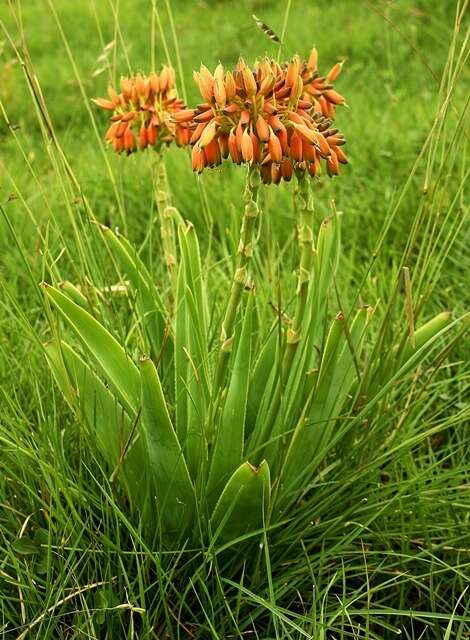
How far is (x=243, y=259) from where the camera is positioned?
137 cm

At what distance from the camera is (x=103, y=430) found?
5.39ft

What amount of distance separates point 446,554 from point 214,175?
2116 mm

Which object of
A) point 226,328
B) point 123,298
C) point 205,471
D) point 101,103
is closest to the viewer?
point 226,328

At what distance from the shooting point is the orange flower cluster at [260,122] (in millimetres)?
1247

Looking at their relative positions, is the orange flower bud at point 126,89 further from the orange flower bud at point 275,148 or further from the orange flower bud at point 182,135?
the orange flower bud at point 275,148

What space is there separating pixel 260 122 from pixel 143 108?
2.05ft

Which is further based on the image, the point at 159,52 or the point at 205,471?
the point at 159,52

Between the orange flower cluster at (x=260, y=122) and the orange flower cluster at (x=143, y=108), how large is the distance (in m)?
0.48

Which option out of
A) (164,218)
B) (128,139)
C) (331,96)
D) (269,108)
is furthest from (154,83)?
(269,108)

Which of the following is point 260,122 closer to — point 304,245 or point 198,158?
point 198,158

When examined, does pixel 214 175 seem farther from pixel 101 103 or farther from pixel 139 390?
pixel 139 390

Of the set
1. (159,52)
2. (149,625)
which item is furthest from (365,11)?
(149,625)

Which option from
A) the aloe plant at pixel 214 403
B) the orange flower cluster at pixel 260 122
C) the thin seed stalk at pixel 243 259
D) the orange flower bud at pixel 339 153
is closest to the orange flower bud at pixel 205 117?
the orange flower cluster at pixel 260 122

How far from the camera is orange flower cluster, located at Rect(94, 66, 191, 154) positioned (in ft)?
5.93
